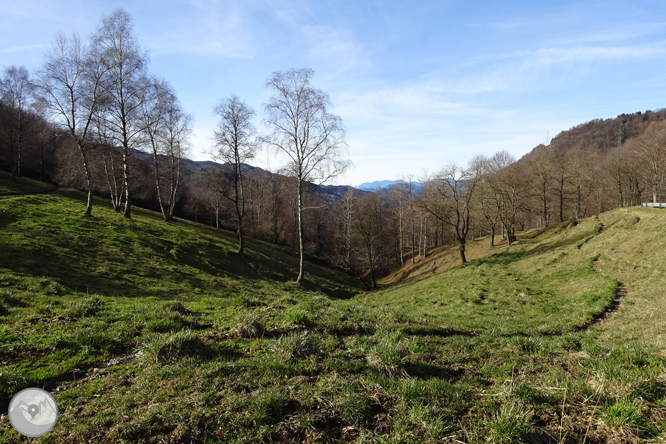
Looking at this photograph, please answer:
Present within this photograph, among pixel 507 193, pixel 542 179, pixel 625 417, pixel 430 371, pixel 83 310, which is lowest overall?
pixel 430 371

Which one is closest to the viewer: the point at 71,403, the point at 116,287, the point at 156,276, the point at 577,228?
the point at 71,403

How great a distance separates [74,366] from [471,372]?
26.2ft

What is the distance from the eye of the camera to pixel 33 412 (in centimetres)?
439

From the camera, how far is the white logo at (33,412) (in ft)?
13.5

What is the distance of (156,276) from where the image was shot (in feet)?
56.9

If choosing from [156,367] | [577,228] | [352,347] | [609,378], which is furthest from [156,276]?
[577,228]

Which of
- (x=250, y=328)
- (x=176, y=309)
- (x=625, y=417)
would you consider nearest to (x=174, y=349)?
(x=250, y=328)

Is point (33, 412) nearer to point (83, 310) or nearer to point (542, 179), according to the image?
point (83, 310)

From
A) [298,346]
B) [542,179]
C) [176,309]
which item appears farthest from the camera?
[542,179]

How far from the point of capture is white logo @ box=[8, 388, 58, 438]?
4.12 m

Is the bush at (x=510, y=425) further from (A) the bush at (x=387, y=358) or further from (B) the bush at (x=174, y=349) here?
(B) the bush at (x=174, y=349)

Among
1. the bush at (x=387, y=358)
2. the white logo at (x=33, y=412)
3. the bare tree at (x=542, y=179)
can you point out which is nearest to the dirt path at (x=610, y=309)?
the bush at (x=387, y=358)

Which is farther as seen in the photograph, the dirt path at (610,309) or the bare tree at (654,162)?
the bare tree at (654,162)

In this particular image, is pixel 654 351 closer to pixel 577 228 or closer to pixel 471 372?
pixel 471 372
